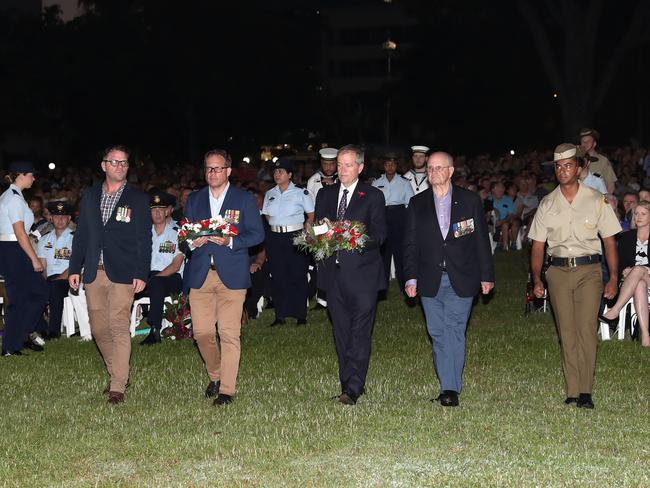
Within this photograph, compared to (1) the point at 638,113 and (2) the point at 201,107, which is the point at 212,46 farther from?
(1) the point at 638,113

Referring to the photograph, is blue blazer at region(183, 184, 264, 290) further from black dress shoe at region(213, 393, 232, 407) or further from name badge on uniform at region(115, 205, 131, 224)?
black dress shoe at region(213, 393, 232, 407)

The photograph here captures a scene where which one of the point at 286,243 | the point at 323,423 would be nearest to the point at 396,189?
the point at 286,243

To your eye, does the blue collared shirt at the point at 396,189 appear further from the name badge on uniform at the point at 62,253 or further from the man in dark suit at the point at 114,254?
the man in dark suit at the point at 114,254

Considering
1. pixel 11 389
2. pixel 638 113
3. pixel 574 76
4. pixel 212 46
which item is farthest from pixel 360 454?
pixel 638 113

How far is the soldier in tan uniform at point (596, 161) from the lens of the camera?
14.6 meters

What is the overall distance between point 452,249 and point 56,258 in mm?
6935

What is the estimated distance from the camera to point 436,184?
977cm

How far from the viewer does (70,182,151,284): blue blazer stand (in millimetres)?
10117

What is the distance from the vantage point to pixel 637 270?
42.0 feet

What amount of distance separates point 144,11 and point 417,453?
166 ft

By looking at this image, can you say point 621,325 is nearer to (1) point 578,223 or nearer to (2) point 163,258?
(1) point 578,223

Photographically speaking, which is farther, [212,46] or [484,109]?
[484,109]

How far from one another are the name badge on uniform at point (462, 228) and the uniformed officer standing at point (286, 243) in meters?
5.02

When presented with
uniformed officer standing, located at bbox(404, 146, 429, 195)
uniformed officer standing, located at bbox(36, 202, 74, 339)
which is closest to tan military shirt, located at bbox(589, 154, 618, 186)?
uniformed officer standing, located at bbox(404, 146, 429, 195)
